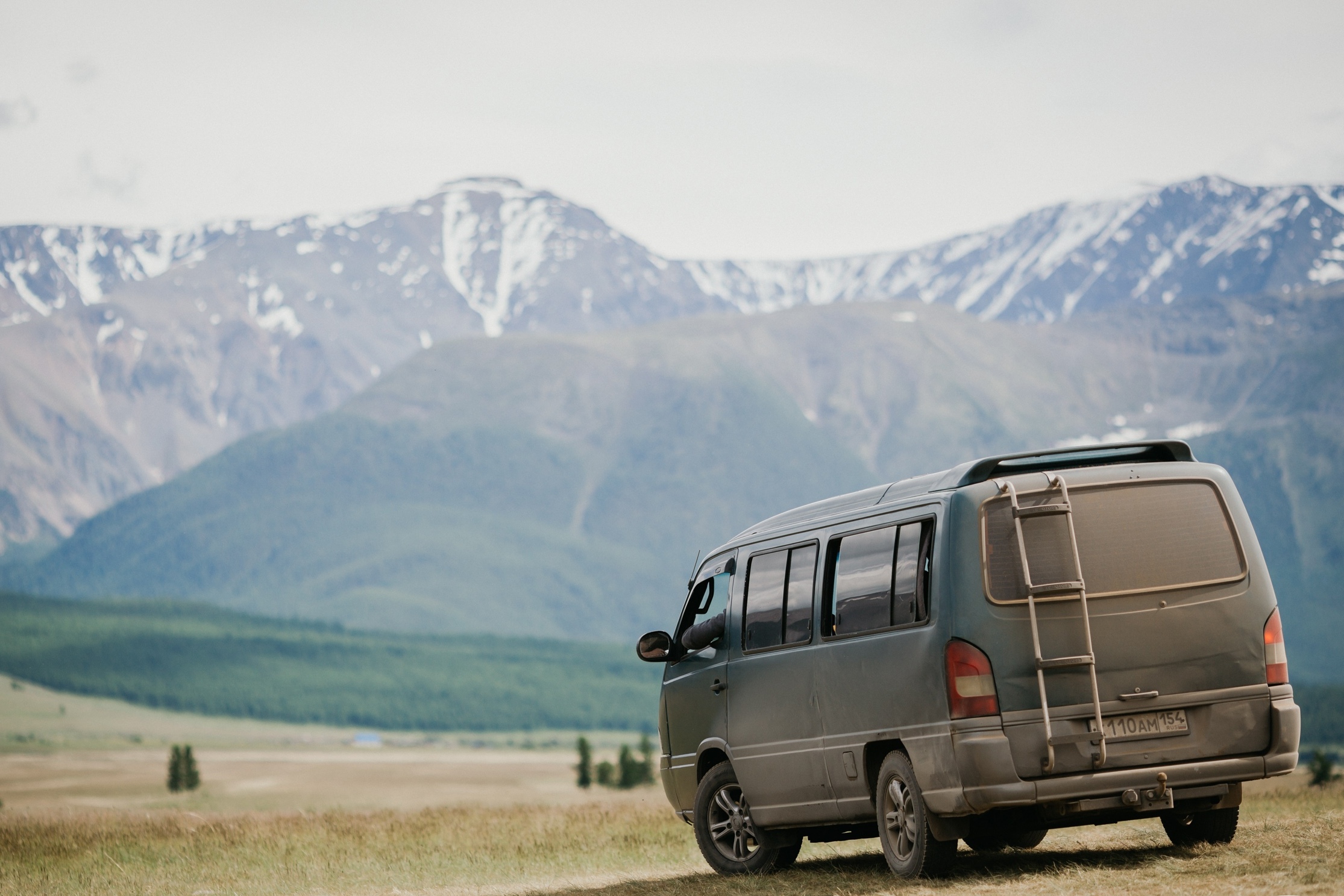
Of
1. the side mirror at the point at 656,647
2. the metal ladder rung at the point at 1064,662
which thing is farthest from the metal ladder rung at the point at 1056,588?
the side mirror at the point at 656,647

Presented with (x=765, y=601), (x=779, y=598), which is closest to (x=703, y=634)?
(x=765, y=601)

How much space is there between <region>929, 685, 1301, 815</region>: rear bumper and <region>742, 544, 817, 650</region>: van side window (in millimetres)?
2209

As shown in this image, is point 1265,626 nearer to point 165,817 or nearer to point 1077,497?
point 1077,497

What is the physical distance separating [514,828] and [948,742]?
Result: 13.1 metres

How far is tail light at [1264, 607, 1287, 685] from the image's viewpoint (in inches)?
456

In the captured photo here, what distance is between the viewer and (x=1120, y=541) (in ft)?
37.1

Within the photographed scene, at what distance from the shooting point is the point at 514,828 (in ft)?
75.9

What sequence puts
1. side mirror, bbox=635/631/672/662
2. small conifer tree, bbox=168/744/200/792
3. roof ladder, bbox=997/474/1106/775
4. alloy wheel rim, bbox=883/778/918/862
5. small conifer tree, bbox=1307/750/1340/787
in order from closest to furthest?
roof ladder, bbox=997/474/1106/775
alloy wheel rim, bbox=883/778/918/862
side mirror, bbox=635/631/672/662
small conifer tree, bbox=1307/750/1340/787
small conifer tree, bbox=168/744/200/792

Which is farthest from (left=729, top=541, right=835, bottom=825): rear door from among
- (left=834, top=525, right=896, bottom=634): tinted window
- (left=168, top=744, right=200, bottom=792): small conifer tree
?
(left=168, top=744, right=200, bottom=792): small conifer tree

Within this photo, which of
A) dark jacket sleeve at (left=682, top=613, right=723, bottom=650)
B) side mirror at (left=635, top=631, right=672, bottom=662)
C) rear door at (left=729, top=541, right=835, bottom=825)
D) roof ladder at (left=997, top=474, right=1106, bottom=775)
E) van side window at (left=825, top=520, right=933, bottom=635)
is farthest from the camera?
side mirror at (left=635, top=631, right=672, bottom=662)

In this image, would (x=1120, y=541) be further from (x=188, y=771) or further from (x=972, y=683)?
(x=188, y=771)

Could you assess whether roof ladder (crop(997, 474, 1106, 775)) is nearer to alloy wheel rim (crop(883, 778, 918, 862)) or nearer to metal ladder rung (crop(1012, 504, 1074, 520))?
metal ladder rung (crop(1012, 504, 1074, 520))

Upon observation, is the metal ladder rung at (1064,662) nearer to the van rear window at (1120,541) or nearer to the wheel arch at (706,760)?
the van rear window at (1120,541)

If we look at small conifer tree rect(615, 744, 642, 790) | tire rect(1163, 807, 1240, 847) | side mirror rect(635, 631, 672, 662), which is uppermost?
side mirror rect(635, 631, 672, 662)
